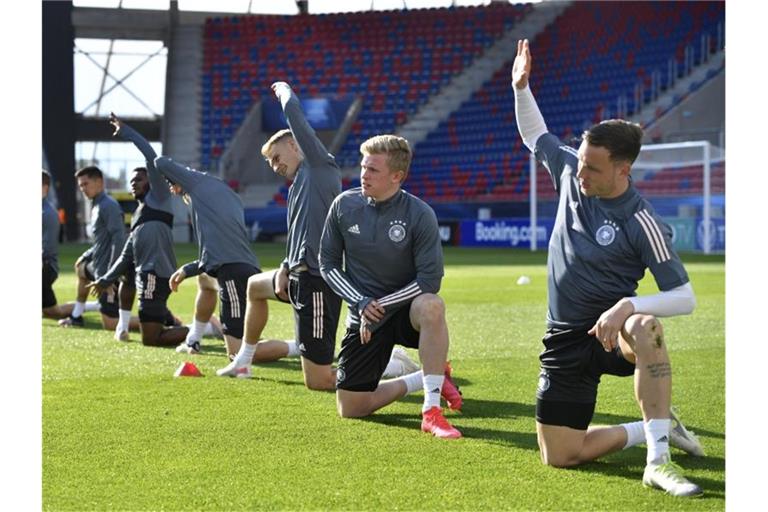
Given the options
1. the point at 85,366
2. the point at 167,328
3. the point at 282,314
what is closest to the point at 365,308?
the point at 85,366

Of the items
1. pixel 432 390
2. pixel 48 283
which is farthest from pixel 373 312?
pixel 48 283

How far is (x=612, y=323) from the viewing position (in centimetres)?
468

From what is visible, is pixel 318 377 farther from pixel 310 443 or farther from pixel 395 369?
pixel 310 443

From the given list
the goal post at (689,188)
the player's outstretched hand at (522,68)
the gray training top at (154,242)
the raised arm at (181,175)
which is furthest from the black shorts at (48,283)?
the goal post at (689,188)

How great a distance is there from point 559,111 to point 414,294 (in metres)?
31.7

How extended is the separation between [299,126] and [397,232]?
1348 millimetres

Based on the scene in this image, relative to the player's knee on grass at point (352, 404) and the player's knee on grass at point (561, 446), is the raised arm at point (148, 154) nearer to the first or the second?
the player's knee on grass at point (352, 404)

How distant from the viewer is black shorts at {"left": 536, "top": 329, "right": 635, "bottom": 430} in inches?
204

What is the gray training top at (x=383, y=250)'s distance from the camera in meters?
6.30

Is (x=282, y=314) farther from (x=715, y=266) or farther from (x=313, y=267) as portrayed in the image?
(x=715, y=266)

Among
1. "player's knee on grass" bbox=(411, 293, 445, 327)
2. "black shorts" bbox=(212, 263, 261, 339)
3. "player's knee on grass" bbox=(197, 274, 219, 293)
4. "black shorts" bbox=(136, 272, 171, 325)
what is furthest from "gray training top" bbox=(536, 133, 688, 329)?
"black shorts" bbox=(136, 272, 171, 325)

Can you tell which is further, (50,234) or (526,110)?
(50,234)

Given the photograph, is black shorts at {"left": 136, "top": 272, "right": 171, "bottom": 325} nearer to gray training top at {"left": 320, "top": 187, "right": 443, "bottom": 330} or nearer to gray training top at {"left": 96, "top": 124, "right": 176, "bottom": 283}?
gray training top at {"left": 96, "top": 124, "right": 176, "bottom": 283}
